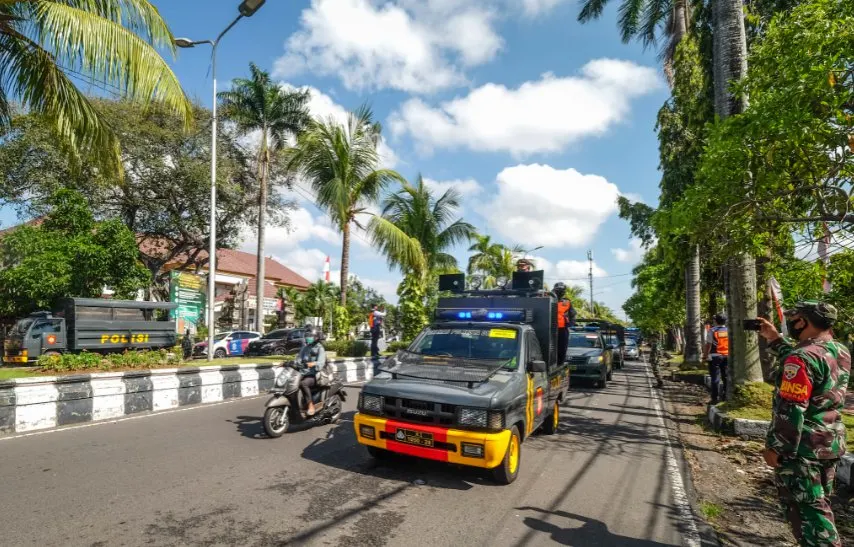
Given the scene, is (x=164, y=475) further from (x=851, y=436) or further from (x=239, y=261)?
(x=239, y=261)

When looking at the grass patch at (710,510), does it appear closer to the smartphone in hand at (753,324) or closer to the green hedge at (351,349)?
the smartphone in hand at (753,324)

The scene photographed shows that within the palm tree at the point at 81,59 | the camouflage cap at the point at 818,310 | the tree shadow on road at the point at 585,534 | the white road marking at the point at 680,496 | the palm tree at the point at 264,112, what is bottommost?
the white road marking at the point at 680,496

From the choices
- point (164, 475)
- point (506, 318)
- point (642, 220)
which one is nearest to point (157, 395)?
point (164, 475)

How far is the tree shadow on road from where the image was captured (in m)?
4.13

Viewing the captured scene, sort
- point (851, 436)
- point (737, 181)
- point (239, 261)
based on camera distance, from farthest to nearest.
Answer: point (239, 261) → point (851, 436) → point (737, 181)

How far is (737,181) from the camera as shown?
21.2 feet

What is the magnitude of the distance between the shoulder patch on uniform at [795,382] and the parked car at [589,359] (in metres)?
10.7

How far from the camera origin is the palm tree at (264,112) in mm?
28000

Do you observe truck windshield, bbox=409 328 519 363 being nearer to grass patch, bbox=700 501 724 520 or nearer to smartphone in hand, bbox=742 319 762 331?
grass patch, bbox=700 501 724 520

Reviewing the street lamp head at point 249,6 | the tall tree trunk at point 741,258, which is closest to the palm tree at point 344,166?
the street lamp head at point 249,6

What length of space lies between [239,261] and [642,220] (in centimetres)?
4124

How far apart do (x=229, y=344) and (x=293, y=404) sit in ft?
70.4

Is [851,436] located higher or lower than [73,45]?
lower

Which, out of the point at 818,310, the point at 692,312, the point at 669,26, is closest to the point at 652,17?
the point at 669,26
